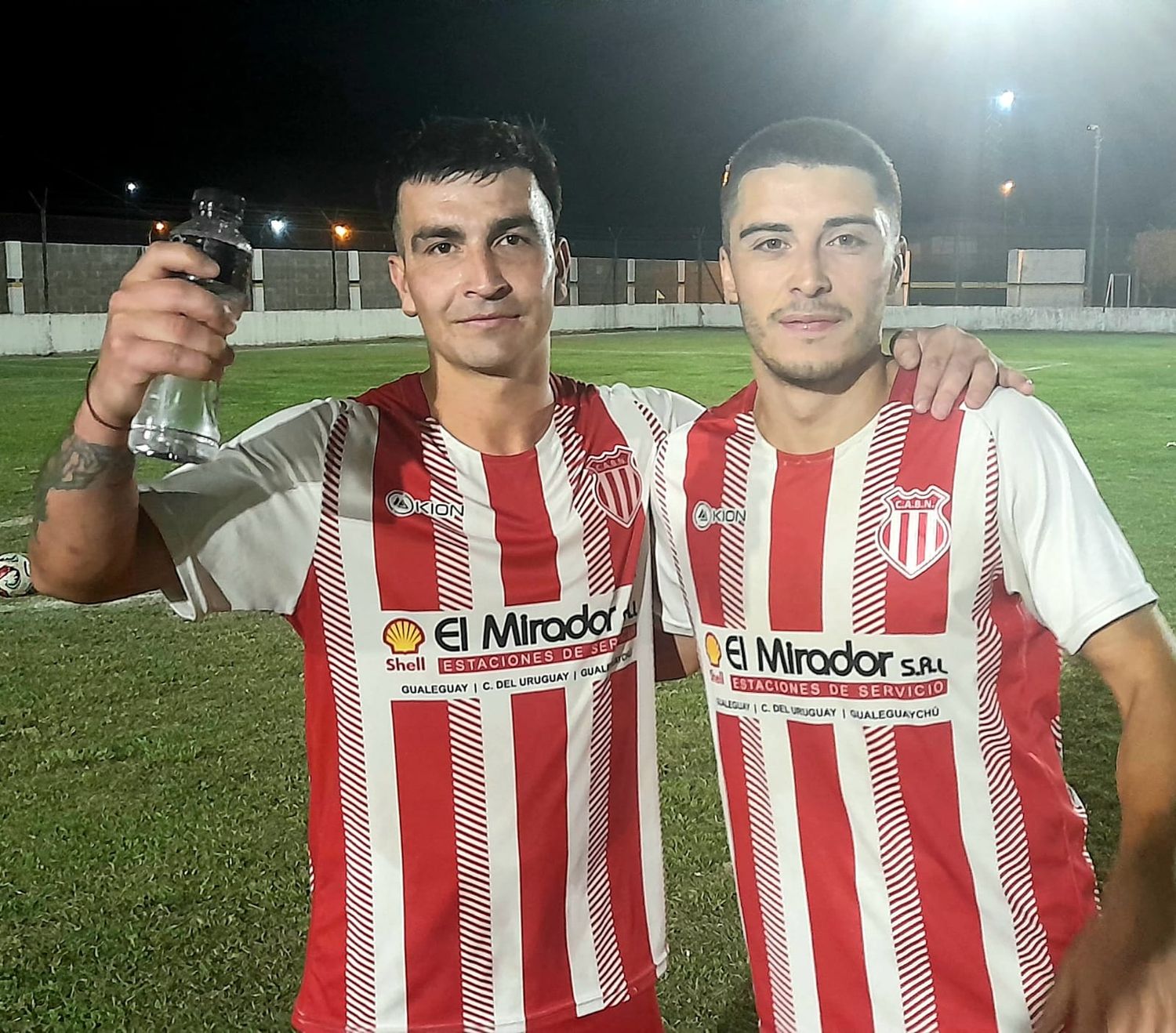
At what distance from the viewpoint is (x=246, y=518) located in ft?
6.51

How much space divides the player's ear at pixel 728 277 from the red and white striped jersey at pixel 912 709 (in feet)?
1.05

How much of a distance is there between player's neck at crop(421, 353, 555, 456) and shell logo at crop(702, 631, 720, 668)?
0.46 metres

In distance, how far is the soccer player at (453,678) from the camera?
79.3 inches

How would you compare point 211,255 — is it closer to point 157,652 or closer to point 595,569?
point 595,569

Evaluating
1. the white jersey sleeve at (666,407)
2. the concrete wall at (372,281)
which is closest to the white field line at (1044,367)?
the concrete wall at (372,281)

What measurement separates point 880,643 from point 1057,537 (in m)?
0.30

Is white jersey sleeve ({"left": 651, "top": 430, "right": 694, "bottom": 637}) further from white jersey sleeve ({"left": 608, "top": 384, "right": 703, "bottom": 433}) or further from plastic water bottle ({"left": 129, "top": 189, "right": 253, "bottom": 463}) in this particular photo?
plastic water bottle ({"left": 129, "top": 189, "right": 253, "bottom": 463})

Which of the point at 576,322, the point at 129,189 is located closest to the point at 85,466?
the point at 576,322

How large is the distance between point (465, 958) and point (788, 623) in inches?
29.9

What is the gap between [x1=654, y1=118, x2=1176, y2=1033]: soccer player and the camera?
1.84 meters

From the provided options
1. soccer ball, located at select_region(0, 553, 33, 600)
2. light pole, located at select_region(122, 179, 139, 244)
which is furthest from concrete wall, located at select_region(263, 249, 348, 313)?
soccer ball, located at select_region(0, 553, 33, 600)

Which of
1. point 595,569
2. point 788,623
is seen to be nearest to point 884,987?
point 788,623

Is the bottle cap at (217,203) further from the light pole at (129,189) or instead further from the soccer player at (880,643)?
the light pole at (129,189)

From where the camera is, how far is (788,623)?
1.95m
